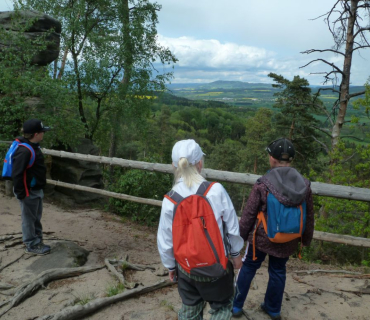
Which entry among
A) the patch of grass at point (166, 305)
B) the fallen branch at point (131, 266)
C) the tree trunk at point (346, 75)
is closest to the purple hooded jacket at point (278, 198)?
the patch of grass at point (166, 305)

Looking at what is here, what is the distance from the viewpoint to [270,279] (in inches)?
108

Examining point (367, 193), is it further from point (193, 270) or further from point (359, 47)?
point (359, 47)

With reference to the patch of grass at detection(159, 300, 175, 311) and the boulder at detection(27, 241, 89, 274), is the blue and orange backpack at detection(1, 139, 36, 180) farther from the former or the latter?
the patch of grass at detection(159, 300, 175, 311)

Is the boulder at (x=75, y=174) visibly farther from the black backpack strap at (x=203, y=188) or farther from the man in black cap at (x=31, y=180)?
the black backpack strap at (x=203, y=188)

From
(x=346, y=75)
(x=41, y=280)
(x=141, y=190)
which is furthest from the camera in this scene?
(x=346, y=75)

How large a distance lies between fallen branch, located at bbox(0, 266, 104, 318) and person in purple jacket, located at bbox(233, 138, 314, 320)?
6.03 ft

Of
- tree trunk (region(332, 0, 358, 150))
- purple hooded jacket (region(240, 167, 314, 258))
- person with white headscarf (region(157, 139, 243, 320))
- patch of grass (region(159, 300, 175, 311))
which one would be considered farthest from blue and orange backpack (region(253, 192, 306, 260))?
tree trunk (region(332, 0, 358, 150))

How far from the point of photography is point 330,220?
12.4 meters

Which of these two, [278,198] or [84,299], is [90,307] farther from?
[278,198]

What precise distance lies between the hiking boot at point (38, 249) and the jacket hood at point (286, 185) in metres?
3.01

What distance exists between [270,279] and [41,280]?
2.31 meters

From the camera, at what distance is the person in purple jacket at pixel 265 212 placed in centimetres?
241

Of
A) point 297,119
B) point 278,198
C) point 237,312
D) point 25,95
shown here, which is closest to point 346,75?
point 297,119

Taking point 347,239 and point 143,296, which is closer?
point 143,296
